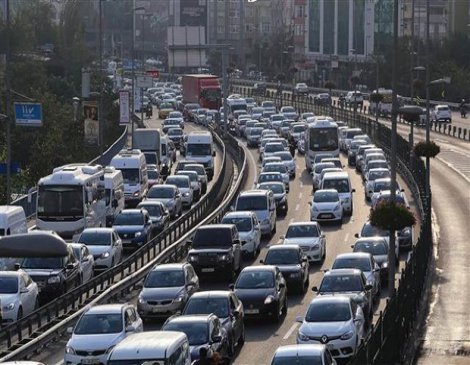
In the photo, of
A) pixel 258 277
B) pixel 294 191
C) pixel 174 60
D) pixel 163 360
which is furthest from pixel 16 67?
pixel 163 360

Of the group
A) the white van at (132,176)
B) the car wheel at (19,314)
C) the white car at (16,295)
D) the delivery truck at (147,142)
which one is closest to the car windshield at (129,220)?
the white van at (132,176)

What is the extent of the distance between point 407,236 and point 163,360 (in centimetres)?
2386

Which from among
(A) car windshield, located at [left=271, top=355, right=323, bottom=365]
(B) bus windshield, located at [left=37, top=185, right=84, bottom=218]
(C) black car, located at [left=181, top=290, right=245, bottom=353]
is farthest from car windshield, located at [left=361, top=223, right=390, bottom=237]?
(A) car windshield, located at [left=271, top=355, right=323, bottom=365]

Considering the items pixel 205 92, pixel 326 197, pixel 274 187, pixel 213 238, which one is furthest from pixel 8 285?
pixel 205 92

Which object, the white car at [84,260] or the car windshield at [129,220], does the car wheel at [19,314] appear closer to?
the white car at [84,260]

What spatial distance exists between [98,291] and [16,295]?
15.2ft

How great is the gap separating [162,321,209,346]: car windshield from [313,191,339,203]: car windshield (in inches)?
1073

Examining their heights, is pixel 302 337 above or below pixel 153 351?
below

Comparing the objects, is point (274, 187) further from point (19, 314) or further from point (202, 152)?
point (19, 314)

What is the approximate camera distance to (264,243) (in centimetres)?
4950

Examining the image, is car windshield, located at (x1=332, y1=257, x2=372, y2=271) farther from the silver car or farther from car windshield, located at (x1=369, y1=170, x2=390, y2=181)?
car windshield, located at (x1=369, y1=170, x2=390, y2=181)

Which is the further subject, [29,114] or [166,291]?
[29,114]

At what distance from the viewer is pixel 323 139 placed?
75875 millimetres

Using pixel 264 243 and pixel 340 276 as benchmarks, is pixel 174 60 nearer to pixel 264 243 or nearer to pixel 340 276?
pixel 264 243
